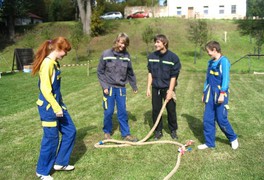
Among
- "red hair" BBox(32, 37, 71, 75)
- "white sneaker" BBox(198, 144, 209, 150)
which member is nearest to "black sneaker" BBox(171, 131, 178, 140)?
"white sneaker" BBox(198, 144, 209, 150)

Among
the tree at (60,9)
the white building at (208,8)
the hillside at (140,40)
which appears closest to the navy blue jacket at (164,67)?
the hillside at (140,40)

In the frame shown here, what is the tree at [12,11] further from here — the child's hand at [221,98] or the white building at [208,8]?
the child's hand at [221,98]

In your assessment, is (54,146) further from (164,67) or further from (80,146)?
(164,67)

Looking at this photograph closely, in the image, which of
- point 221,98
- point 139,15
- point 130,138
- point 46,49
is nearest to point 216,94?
point 221,98

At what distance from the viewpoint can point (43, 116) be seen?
392 centimetres

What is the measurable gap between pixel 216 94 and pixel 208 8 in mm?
44912

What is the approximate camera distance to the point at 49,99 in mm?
3781

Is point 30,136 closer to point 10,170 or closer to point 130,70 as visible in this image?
point 10,170

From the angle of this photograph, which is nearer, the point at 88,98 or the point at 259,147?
the point at 259,147

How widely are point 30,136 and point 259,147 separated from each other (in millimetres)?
4504

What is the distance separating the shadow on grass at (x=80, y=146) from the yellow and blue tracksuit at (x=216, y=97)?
2259 mm

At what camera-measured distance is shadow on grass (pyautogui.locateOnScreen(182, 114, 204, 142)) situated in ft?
19.8

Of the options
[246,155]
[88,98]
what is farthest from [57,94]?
[88,98]

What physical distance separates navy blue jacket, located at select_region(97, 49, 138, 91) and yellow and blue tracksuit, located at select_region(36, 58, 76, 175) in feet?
4.79
